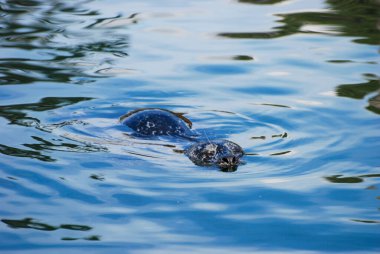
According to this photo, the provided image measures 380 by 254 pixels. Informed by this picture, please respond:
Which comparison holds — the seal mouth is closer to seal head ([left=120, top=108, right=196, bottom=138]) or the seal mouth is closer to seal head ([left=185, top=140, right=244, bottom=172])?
seal head ([left=185, top=140, right=244, bottom=172])

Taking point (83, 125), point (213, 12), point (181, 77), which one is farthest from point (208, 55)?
point (83, 125)

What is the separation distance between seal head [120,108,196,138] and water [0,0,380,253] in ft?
0.66

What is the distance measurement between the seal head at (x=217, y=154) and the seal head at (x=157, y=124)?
2.20 ft

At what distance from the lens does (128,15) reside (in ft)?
48.1

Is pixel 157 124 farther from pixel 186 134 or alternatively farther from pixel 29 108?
pixel 29 108

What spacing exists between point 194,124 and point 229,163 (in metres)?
1.67

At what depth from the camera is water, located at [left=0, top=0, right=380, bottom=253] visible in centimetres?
647

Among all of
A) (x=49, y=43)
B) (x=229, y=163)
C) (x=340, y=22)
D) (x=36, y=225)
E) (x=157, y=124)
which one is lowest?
(x=36, y=225)

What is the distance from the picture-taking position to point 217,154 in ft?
26.2

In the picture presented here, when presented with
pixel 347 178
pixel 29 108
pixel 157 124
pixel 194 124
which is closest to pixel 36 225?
pixel 157 124

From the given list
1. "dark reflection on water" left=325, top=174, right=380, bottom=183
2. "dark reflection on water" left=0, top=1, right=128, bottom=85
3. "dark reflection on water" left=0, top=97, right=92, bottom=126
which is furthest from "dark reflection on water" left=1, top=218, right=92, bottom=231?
"dark reflection on water" left=0, top=1, right=128, bottom=85

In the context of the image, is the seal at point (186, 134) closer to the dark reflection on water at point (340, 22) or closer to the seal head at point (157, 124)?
the seal head at point (157, 124)

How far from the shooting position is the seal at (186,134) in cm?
795

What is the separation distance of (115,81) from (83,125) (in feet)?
6.34
